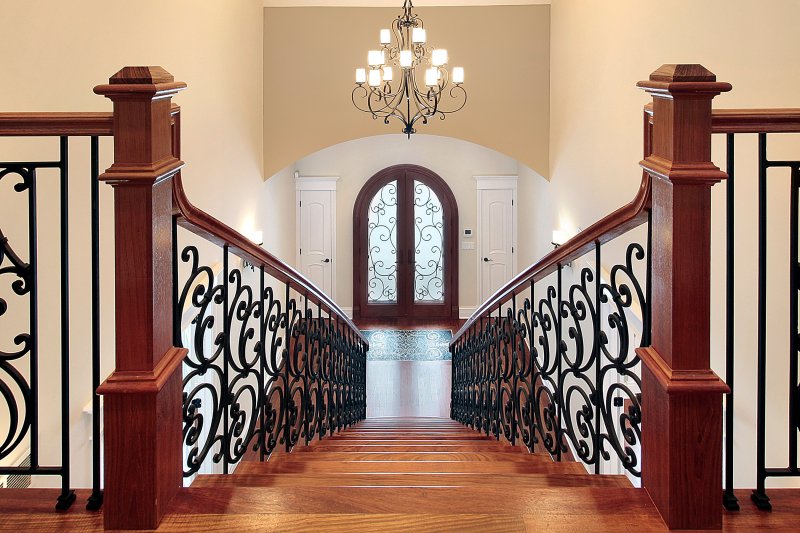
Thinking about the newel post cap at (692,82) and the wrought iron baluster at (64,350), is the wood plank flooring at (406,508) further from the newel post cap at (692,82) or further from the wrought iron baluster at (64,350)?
the newel post cap at (692,82)

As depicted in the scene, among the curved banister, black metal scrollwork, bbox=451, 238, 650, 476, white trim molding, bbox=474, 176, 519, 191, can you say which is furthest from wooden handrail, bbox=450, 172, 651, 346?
white trim molding, bbox=474, 176, 519, 191

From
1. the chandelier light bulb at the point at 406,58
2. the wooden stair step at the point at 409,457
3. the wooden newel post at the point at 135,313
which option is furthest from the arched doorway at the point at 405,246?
the wooden newel post at the point at 135,313

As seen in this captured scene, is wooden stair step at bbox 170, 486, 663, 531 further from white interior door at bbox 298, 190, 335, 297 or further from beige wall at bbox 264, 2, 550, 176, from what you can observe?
white interior door at bbox 298, 190, 335, 297

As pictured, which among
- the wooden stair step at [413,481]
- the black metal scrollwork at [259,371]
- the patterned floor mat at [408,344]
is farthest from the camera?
the patterned floor mat at [408,344]

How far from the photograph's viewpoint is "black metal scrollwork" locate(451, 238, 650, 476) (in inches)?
98.8

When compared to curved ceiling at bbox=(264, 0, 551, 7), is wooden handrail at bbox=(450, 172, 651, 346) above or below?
below

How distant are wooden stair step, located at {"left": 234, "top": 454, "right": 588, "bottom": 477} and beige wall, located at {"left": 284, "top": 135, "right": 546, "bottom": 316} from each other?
9984 mm

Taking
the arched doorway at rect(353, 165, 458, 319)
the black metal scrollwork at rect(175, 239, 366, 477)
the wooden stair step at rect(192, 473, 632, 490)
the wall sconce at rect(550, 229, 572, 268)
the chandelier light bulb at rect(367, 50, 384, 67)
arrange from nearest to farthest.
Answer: the wooden stair step at rect(192, 473, 632, 490) < the black metal scrollwork at rect(175, 239, 366, 477) < the chandelier light bulb at rect(367, 50, 384, 67) < the wall sconce at rect(550, 229, 572, 268) < the arched doorway at rect(353, 165, 458, 319)

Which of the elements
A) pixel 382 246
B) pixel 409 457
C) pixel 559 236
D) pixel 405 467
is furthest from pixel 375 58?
pixel 382 246

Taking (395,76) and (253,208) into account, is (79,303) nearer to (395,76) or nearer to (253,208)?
(253,208)

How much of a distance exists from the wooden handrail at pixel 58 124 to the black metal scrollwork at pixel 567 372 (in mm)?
1378

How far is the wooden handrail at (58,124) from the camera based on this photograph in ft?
6.95

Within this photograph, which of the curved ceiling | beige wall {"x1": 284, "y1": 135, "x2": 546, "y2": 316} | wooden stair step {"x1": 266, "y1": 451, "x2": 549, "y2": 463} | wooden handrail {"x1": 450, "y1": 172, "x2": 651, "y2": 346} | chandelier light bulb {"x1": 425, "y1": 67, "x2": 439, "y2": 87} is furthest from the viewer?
beige wall {"x1": 284, "y1": 135, "x2": 546, "y2": 316}

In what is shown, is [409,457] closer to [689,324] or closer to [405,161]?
[689,324]
